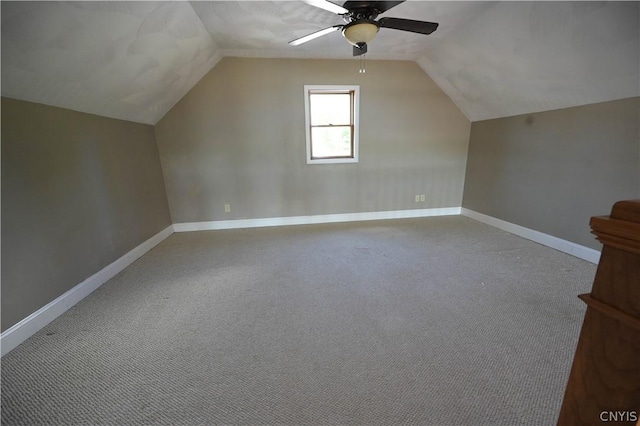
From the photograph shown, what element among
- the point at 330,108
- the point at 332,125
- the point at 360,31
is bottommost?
the point at 332,125

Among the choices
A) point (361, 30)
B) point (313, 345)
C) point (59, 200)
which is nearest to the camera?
point (313, 345)

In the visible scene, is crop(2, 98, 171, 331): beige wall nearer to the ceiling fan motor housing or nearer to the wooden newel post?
the ceiling fan motor housing

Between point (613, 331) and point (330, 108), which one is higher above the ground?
point (330, 108)

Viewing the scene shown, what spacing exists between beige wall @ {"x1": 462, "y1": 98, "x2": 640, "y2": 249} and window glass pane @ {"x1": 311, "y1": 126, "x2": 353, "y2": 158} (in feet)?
7.15

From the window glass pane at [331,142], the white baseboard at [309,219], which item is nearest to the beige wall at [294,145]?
the white baseboard at [309,219]

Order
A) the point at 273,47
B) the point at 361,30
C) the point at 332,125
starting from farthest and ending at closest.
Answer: the point at 332,125, the point at 273,47, the point at 361,30

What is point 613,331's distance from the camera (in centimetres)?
45

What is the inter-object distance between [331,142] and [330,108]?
1.76 feet

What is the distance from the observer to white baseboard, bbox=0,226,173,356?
5.36 ft

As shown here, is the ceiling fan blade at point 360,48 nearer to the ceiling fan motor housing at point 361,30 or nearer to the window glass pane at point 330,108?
the ceiling fan motor housing at point 361,30

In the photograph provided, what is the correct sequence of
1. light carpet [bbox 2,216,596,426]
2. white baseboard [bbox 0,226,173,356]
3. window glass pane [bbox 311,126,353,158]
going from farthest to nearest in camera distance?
window glass pane [bbox 311,126,353,158] < white baseboard [bbox 0,226,173,356] < light carpet [bbox 2,216,596,426]

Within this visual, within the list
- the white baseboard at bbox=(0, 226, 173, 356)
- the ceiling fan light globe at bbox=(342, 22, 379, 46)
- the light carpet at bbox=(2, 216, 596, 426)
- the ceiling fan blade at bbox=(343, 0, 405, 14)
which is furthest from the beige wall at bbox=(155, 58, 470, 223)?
the ceiling fan blade at bbox=(343, 0, 405, 14)

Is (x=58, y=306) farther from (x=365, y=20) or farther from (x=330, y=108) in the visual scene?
(x=330, y=108)

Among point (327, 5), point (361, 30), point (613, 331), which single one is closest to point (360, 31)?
point (361, 30)
